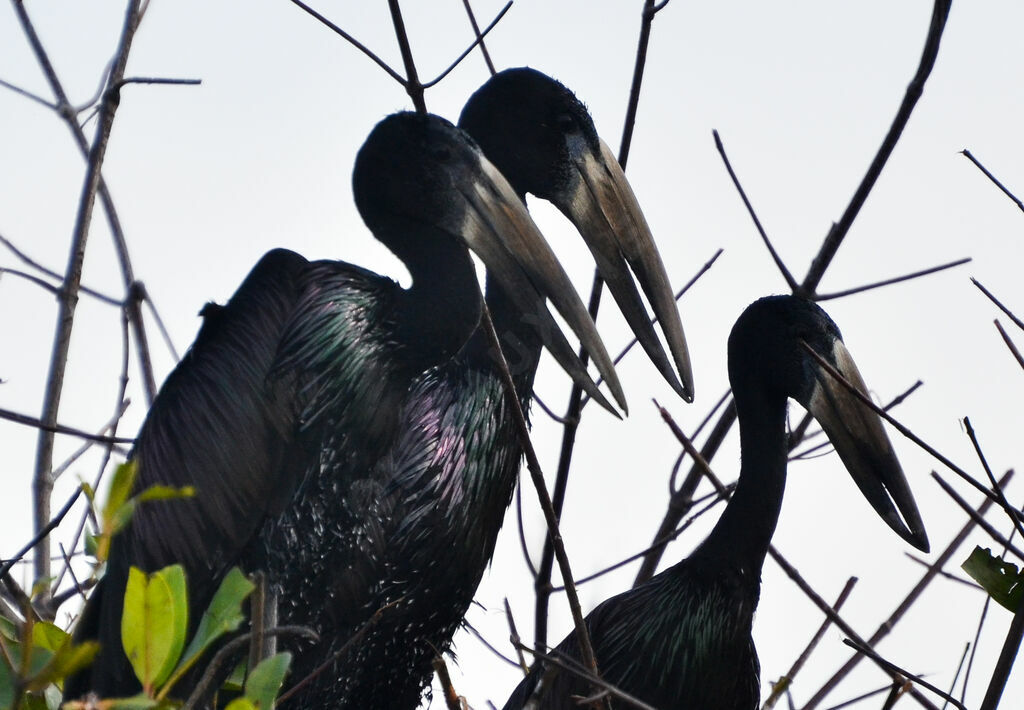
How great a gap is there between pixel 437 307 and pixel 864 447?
1.42m

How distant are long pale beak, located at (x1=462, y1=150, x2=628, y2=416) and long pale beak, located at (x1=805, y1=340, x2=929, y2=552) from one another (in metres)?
0.82

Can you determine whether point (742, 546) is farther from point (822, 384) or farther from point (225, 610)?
point (225, 610)

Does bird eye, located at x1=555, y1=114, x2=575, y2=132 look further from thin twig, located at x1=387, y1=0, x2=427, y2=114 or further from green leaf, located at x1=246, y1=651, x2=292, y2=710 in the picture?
green leaf, located at x1=246, y1=651, x2=292, y2=710

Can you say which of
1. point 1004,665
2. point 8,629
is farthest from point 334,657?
point 1004,665

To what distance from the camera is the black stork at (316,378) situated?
3.86 meters

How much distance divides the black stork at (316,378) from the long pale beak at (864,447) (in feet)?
2.74

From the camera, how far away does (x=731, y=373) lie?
15.6 ft

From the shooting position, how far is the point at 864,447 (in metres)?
4.46

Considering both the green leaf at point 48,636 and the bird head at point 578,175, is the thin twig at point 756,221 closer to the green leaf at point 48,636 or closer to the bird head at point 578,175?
the bird head at point 578,175

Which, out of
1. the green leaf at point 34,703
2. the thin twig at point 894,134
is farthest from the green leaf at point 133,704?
the thin twig at point 894,134

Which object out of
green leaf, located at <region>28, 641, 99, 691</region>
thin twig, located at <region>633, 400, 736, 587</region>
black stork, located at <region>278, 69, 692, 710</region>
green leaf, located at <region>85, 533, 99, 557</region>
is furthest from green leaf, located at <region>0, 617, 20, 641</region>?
thin twig, located at <region>633, 400, 736, 587</region>

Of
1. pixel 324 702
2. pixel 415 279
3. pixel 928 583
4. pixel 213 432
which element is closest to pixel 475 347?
pixel 415 279

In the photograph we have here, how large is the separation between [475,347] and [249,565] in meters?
0.89

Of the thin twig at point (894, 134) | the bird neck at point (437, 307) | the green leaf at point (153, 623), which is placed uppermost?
the thin twig at point (894, 134)
